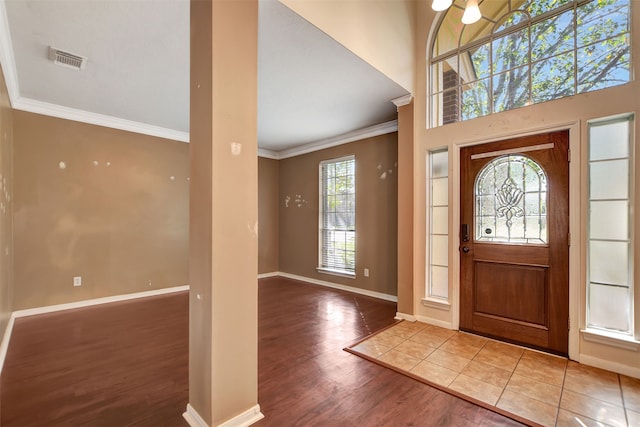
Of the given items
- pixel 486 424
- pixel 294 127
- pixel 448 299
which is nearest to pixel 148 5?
pixel 294 127

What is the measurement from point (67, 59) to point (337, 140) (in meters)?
3.75

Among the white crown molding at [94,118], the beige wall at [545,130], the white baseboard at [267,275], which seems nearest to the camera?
the beige wall at [545,130]

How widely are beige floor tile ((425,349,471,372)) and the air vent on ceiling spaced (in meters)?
4.29

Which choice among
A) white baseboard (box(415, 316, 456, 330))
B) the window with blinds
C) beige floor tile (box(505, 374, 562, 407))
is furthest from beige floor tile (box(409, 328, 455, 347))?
the window with blinds

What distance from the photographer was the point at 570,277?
256 centimetres

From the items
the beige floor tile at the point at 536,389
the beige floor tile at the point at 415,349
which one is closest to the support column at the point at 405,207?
the beige floor tile at the point at 415,349

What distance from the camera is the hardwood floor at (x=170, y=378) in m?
1.83

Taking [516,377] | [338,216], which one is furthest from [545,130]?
[338,216]

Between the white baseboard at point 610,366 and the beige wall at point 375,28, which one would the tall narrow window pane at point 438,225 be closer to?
the beige wall at point 375,28

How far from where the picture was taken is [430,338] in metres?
3.02

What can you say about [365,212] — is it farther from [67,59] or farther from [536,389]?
[67,59]

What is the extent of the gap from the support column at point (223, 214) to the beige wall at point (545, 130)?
2.39 m

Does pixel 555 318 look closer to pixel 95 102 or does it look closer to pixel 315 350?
pixel 315 350

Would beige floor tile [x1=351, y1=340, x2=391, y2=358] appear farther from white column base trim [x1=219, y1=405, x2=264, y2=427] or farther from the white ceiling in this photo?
the white ceiling
